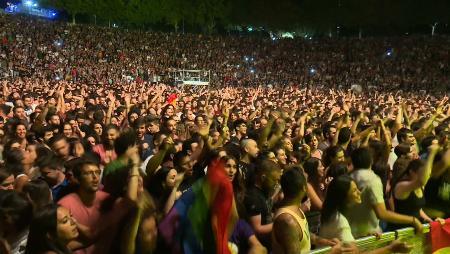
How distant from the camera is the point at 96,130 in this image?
315 inches

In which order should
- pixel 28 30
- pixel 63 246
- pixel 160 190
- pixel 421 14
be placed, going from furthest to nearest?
pixel 421 14 → pixel 28 30 → pixel 160 190 → pixel 63 246

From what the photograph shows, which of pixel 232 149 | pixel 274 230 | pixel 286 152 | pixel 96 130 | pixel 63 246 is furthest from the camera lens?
pixel 96 130

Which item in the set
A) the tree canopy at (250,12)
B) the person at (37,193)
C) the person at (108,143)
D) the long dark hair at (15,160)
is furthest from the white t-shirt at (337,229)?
the tree canopy at (250,12)

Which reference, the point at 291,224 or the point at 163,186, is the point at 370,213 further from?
the point at 163,186

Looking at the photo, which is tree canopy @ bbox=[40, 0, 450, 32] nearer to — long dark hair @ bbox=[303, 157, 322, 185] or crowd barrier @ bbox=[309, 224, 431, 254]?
long dark hair @ bbox=[303, 157, 322, 185]

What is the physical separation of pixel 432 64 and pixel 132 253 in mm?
37666

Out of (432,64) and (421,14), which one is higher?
(421,14)

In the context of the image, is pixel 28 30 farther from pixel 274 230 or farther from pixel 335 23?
pixel 274 230

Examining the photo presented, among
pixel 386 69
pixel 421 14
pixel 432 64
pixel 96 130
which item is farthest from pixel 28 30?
pixel 96 130

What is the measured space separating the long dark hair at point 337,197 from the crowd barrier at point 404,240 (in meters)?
0.26

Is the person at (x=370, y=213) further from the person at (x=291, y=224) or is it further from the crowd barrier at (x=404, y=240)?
the person at (x=291, y=224)

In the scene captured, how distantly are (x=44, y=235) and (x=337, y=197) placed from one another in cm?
199

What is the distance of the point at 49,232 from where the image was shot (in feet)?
10.9

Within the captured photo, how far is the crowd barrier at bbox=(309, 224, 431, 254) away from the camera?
4152mm
